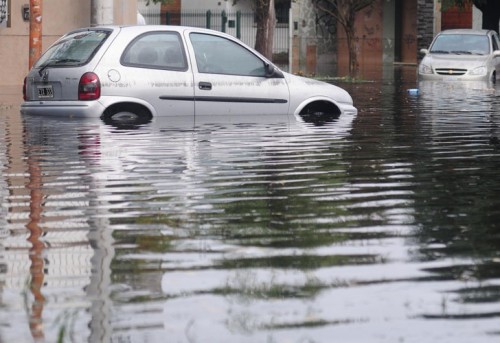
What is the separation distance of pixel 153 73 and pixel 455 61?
19331 millimetres

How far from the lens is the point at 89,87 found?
16188 mm

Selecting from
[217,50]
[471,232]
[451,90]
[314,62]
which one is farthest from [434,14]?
[471,232]

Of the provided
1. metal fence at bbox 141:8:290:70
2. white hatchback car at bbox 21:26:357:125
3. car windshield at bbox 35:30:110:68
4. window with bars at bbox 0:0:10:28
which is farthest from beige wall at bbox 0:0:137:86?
metal fence at bbox 141:8:290:70

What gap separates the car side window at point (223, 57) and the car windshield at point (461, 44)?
19103 millimetres

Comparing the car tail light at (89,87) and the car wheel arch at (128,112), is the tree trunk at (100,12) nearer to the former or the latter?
the car wheel arch at (128,112)

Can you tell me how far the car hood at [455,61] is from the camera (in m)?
34.5

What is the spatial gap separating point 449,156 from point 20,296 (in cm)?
745

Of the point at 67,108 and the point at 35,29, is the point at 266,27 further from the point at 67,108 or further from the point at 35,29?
the point at 67,108

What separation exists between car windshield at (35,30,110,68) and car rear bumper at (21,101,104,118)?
1.48 ft

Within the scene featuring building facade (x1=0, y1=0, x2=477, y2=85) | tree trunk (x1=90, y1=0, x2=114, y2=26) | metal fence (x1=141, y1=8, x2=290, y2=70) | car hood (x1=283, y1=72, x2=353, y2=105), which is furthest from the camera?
metal fence (x1=141, y1=8, x2=290, y2=70)

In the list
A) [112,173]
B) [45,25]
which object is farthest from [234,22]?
[112,173]

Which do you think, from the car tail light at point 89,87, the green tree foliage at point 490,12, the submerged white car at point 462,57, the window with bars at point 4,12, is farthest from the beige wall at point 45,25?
the green tree foliage at point 490,12

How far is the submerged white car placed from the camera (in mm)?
34344

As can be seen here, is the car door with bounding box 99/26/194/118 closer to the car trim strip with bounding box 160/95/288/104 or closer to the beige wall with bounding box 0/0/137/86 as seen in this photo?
the car trim strip with bounding box 160/95/288/104
